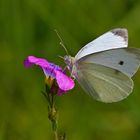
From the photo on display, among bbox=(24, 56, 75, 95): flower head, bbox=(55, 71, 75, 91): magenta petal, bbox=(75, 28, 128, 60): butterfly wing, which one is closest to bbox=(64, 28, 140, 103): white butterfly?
bbox=(75, 28, 128, 60): butterfly wing

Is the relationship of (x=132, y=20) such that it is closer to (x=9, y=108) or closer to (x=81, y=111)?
(x=81, y=111)

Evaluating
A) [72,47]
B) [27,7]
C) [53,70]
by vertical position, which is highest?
[53,70]

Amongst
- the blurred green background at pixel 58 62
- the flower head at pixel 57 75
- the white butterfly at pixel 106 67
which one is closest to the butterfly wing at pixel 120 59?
the white butterfly at pixel 106 67

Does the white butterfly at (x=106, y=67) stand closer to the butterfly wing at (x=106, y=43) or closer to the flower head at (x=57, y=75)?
the butterfly wing at (x=106, y=43)

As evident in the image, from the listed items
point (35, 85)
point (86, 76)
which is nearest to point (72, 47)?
point (35, 85)

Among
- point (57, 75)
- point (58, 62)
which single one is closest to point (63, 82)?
point (57, 75)

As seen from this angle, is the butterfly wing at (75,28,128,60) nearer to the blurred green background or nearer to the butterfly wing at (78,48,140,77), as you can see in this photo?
the butterfly wing at (78,48,140,77)
